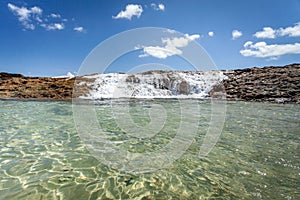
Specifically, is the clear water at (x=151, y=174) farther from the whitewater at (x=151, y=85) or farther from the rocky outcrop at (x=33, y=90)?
the whitewater at (x=151, y=85)

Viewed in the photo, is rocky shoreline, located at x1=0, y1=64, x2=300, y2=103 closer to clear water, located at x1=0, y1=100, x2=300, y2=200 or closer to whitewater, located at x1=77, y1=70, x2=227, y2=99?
whitewater, located at x1=77, y1=70, x2=227, y2=99

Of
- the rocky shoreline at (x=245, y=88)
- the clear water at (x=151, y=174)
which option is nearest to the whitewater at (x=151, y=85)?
the rocky shoreline at (x=245, y=88)

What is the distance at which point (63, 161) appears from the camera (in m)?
5.48

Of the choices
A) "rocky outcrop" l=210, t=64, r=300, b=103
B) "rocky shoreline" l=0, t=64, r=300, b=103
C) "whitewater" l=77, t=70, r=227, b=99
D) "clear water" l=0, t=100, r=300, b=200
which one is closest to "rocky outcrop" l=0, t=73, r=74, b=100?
"rocky shoreline" l=0, t=64, r=300, b=103

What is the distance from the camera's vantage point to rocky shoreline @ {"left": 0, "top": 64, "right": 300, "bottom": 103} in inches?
1042

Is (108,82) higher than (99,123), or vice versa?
(108,82)

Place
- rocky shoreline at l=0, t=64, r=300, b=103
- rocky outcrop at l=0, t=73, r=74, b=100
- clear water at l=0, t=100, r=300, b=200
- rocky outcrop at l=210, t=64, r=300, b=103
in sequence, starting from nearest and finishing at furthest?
clear water at l=0, t=100, r=300, b=200 < rocky outcrop at l=0, t=73, r=74, b=100 < rocky shoreline at l=0, t=64, r=300, b=103 < rocky outcrop at l=210, t=64, r=300, b=103

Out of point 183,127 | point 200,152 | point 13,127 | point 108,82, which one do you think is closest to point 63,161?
point 200,152

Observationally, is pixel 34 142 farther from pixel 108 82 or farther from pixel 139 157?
pixel 108 82

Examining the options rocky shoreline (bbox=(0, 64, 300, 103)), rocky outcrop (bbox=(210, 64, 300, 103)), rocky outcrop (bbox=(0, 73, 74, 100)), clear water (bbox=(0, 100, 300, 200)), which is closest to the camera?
clear water (bbox=(0, 100, 300, 200))

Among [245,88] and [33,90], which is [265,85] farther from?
[33,90]

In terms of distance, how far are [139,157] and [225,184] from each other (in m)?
2.49

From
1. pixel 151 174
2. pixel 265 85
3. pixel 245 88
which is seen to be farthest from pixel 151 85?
pixel 151 174

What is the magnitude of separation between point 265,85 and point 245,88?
9.10ft
